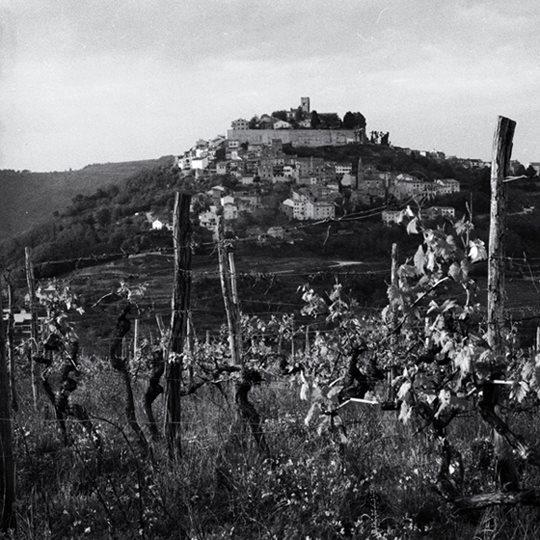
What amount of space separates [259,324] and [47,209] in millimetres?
74216

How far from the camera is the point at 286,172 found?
100 meters

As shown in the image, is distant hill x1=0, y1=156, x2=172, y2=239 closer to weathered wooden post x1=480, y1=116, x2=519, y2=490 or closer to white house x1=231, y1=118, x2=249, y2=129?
white house x1=231, y1=118, x2=249, y2=129

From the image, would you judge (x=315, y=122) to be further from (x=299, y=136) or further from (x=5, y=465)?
(x=5, y=465)

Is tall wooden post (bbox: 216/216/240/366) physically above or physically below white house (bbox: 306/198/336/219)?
below

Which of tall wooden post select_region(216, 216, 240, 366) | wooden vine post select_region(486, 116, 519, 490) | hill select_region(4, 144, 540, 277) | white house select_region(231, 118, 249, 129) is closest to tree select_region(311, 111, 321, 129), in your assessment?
white house select_region(231, 118, 249, 129)

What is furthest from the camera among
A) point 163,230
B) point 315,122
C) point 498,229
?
point 315,122

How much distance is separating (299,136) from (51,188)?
2015 inches

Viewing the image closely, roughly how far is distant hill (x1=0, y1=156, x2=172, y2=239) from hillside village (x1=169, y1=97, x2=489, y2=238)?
12729mm

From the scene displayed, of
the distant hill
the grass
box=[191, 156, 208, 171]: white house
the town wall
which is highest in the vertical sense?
the town wall

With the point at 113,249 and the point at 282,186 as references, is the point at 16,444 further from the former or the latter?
the point at 282,186

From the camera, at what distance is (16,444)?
4453 mm

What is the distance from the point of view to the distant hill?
67562 millimetres

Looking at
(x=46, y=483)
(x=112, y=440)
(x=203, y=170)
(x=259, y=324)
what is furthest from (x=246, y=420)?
(x=203, y=170)

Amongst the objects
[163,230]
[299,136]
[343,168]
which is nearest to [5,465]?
[163,230]
